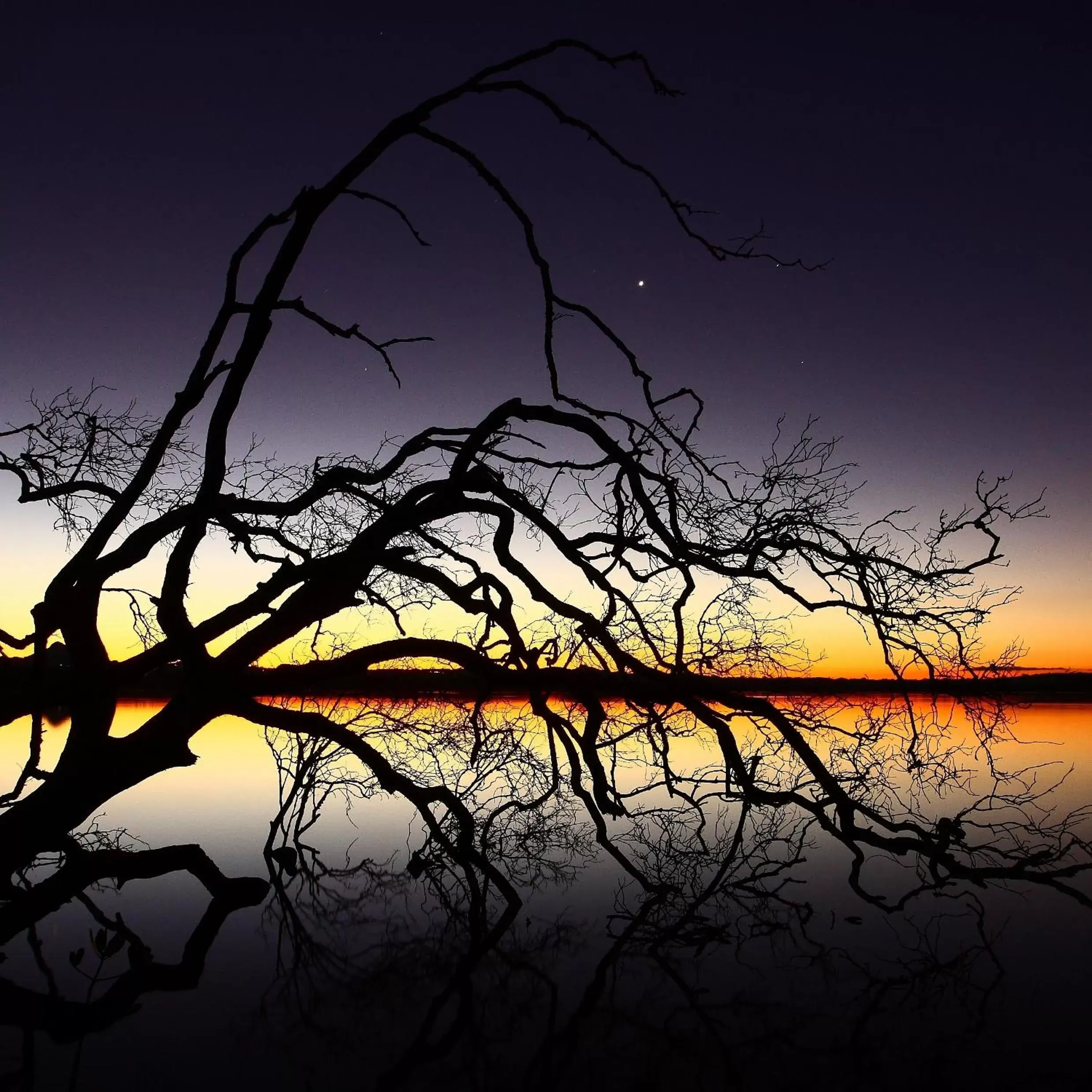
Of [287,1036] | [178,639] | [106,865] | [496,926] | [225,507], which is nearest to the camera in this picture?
[287,1036]

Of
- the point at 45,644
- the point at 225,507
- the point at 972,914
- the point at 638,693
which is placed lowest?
the point at 972,914

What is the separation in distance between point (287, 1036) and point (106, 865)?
3.99 meters

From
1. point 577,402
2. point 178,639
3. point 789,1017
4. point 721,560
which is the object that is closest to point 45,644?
point 178,639

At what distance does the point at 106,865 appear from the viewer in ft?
29.0

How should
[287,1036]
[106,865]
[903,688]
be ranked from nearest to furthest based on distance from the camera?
[287,1036] → [903,688] → [106,865]

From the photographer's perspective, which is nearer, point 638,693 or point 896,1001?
point 896,1001

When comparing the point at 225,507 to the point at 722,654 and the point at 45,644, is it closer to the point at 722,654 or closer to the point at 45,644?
the point at 45,644

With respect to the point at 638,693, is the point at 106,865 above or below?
below

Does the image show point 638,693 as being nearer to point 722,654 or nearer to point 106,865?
point 722,654

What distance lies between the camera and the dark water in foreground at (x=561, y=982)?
524cm

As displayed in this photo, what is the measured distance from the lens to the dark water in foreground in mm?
5238

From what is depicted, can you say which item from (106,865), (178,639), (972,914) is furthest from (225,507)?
(972,914)

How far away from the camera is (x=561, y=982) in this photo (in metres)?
6.76

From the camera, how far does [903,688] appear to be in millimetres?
6840
